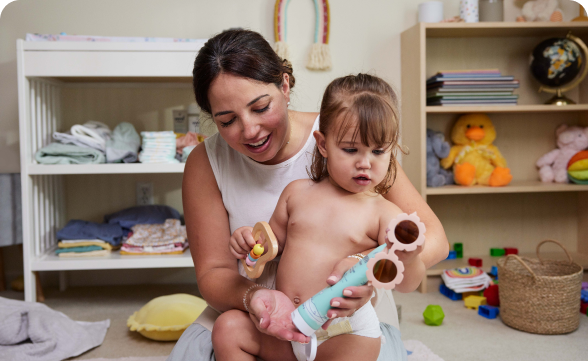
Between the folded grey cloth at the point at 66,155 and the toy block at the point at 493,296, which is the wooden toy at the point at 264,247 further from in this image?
the toy block at the point at 493,296

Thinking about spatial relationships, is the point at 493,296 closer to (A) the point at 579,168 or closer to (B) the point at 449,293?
(B) the point at 449,293

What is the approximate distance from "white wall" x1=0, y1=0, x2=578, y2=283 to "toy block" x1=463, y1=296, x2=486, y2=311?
3.90 feet

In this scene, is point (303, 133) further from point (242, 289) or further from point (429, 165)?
point (429, 165)

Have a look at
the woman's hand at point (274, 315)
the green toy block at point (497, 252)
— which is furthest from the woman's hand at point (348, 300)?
the green toy block at point (497, 252)

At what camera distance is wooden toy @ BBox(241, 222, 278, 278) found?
2.85 feet

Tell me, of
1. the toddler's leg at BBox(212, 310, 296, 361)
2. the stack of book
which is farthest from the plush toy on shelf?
the toddler's leg at BBox(212, 310, 296, 361)

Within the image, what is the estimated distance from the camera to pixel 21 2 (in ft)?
7.99

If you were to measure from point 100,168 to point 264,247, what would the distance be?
1458 millimetres

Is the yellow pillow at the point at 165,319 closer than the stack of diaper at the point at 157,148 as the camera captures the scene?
Yes

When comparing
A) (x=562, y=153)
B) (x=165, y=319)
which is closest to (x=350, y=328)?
(x=165, y=319)

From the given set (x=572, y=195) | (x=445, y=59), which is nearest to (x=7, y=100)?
(x=445, y=59)

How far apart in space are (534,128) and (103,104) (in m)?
2.43

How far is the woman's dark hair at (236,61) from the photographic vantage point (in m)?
1.01

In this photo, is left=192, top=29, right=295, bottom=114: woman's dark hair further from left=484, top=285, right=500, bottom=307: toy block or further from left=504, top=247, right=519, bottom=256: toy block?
left=504, top=247, right=519, bottom=256: toy block
